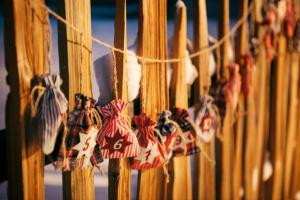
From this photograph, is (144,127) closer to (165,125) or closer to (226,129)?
(165,125)

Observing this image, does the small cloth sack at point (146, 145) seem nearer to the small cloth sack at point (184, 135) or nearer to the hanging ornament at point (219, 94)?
the small cloth sack at point (184, 135)

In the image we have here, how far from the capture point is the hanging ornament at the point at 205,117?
1730 mm

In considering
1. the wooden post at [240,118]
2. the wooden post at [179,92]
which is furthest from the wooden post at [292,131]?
the wooden post at [179,92]

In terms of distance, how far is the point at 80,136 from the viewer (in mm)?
1249

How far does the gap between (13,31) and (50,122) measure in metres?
0.33

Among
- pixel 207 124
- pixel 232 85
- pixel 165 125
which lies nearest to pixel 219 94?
pixel 232 85

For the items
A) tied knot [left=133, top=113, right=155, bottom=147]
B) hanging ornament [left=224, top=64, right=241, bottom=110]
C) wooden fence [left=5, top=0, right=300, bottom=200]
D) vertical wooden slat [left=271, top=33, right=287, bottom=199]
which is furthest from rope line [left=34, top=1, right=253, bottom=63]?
vertical wooden slat [left=271, top=33, right=287, bottom=199]

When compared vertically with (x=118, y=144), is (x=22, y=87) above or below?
above

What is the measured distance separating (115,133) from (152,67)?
38cm

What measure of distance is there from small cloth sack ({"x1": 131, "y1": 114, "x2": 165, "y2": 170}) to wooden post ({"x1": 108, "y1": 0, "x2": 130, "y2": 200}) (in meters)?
0.06

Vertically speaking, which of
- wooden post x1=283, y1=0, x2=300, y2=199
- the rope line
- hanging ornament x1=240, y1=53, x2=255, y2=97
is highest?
the rope line

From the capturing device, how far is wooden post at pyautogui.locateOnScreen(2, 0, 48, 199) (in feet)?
3.62

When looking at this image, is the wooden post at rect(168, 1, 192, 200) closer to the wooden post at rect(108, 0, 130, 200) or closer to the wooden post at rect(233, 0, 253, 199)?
the wooden post at rect(108, 0, 130, 200)

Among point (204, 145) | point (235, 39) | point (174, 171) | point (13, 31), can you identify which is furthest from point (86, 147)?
point (235, 39)
